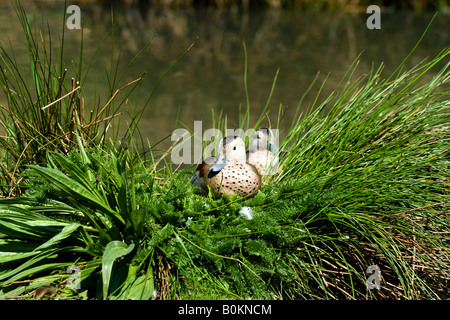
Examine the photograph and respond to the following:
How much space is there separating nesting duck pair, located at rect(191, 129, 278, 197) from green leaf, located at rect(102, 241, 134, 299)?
0.50 metres

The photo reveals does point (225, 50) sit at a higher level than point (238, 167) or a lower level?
higher

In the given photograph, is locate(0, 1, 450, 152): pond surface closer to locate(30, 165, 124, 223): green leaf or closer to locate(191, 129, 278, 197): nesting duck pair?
locate(191, 129, 278, 197): nesting duck pair

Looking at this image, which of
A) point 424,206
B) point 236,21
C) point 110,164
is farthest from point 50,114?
point 236,21

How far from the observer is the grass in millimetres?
1782

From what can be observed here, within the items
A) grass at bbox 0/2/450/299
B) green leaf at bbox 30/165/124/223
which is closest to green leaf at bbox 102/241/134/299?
grass at bbox 0/2/450/299

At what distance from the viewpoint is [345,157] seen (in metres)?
2.30

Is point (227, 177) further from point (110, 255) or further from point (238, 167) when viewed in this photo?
point (110, 255)

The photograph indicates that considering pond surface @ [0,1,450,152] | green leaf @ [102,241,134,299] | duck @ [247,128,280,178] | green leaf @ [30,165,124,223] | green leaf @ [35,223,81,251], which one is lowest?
green leaf @ [102,241,134,299]

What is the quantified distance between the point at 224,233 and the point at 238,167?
326mm

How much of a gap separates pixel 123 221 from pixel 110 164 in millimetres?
285

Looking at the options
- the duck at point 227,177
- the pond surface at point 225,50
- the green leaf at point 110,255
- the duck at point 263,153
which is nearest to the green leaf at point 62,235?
the green leaf at point 110,255

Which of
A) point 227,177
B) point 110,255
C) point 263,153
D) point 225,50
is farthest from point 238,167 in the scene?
point 225,50

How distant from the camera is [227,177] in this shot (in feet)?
6.82
